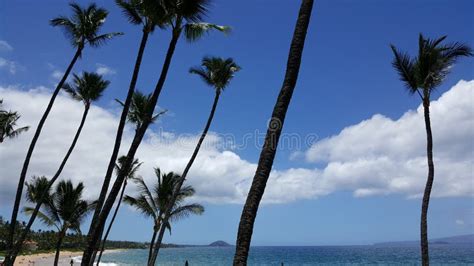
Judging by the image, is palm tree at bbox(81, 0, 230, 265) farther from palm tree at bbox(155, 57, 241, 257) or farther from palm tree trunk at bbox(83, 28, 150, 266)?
palm tree at bbox(155, 57, 241, 257)

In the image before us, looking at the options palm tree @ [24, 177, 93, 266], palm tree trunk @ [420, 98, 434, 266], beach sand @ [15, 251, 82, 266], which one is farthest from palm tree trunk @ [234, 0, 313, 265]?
beach sand @ [15, 251, 82, 266]

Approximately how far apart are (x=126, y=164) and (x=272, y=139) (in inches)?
257

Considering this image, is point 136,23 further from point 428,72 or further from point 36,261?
point 36,261

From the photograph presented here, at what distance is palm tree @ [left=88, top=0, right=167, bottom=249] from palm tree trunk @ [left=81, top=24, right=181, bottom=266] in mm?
804

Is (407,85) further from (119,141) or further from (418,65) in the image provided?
(119,141)

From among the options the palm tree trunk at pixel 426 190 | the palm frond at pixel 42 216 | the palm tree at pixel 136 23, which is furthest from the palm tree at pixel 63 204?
the palm tree trunk at pixel 426 190

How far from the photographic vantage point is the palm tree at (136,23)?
13.0 m

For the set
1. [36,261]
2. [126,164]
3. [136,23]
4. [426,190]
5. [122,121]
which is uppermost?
[136,23]

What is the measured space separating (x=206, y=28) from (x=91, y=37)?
724cm

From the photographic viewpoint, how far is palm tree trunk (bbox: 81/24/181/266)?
11.6 m

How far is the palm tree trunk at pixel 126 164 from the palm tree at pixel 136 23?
0.80 metres

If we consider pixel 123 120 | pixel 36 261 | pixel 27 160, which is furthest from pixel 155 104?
pixel 36 261

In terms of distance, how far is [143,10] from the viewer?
13531mm

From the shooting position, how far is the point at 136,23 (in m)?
14.2
